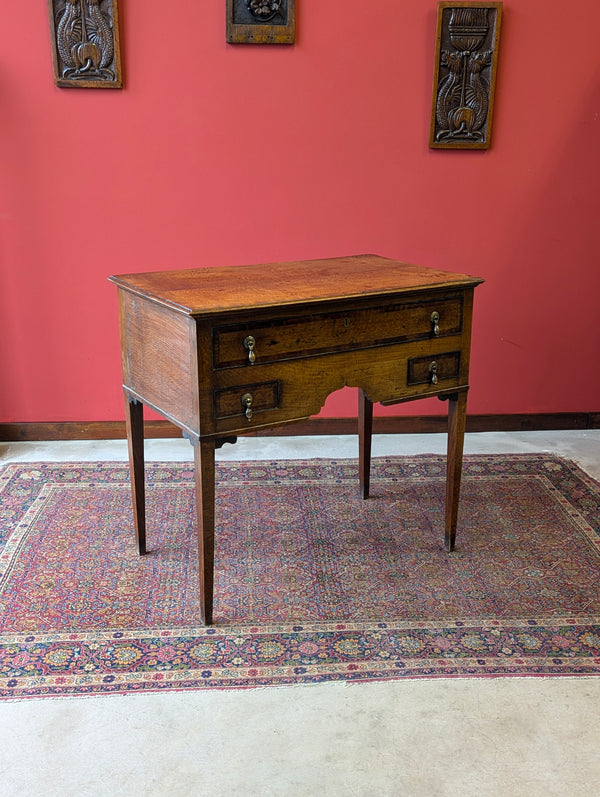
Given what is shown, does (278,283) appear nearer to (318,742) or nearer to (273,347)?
(273,347)

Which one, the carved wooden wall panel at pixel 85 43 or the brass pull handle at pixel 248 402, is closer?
the brass pull handle at pixel 248 402

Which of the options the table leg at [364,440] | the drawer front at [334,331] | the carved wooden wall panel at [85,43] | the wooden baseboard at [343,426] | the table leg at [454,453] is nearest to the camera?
the drawer front at [334,331]

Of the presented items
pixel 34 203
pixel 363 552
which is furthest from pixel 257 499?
pixel 34 203

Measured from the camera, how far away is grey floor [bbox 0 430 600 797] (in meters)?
1.77

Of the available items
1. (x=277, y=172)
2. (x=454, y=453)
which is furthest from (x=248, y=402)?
(x=277, y=172)

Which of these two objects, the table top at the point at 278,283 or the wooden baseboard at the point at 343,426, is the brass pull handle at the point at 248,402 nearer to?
the table top at the point at 278,283

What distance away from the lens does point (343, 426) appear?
12.8 ft

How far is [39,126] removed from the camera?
3.45 metres

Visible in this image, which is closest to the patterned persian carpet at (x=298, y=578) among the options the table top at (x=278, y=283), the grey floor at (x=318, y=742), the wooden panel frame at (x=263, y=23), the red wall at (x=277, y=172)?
the grey floor at (x=318, y=742)

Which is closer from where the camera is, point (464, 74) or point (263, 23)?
point (263, 23)

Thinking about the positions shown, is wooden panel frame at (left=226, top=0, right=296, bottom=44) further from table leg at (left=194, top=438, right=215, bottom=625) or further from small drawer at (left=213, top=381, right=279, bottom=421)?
table leg at (left=194, top=438, right=215, bottom=625)

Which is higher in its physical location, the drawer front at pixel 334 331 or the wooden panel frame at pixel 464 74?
the wooden panel frame at pixel 464 74

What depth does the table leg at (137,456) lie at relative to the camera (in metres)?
2.59

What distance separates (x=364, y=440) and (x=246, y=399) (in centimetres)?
102
